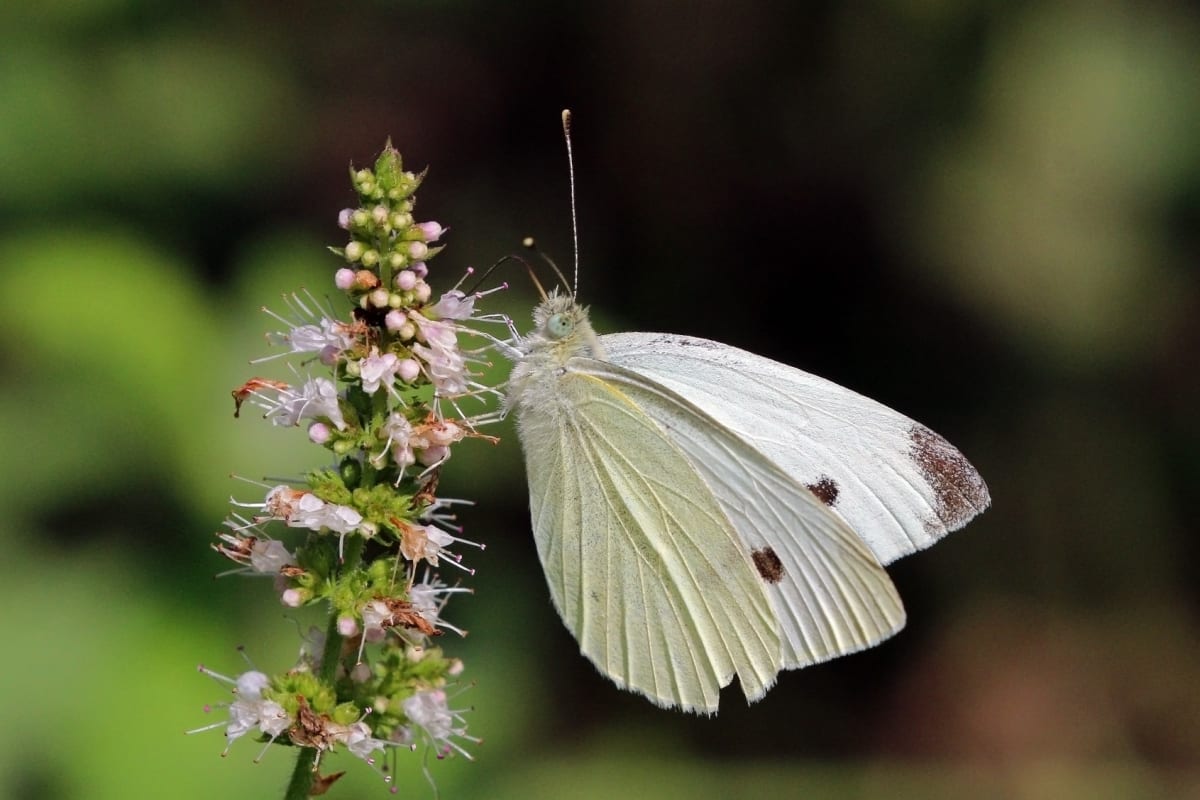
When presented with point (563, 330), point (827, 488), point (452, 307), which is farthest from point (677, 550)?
point (452, 307)

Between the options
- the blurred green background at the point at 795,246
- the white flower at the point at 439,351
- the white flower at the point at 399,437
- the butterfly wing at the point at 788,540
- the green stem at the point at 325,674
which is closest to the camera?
the green stem at the point at 325,674

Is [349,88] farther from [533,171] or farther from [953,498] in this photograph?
[953,498]

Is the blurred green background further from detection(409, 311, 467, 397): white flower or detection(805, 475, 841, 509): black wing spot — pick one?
detection(409, 311, 467, 397): white flower

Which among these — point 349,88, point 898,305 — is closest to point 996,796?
point 898,305

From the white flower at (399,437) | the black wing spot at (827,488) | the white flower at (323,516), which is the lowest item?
the black wing spot at (827,488)

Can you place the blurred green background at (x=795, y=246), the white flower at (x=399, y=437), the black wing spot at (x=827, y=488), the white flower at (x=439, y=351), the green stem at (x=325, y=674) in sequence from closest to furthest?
the green stem at (x=325, y=674), the white flower at (x=399, y=437), the white flower at (x=439, y=351), the black wing spot at (x=827, y=488), the blurred green background at (x=795, y=246)

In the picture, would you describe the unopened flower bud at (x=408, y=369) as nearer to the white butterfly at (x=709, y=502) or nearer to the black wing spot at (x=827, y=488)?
the white butterfly at (x=709, y=502)

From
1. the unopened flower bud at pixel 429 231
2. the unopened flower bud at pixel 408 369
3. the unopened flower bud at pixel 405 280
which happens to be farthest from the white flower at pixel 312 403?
the unopened flower bud at pixel 429 231
